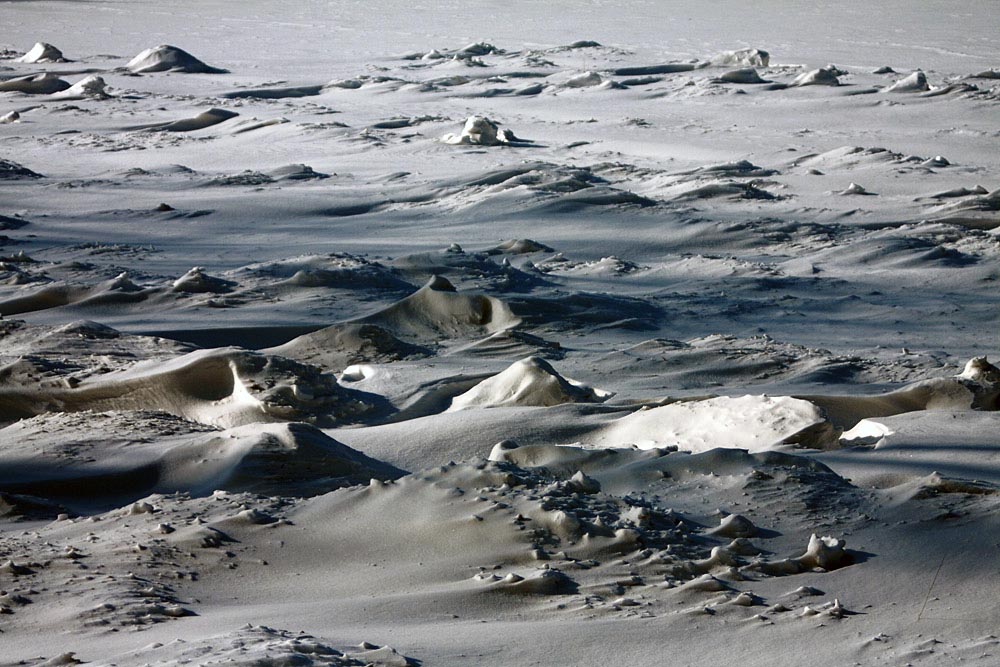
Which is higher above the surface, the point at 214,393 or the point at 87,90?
the point at 87,90

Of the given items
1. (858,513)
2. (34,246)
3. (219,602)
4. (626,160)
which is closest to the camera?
(219,602)

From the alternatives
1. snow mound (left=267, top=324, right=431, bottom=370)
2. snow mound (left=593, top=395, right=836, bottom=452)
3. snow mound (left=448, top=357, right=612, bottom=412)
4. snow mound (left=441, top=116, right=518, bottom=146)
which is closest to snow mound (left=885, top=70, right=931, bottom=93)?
snow mound (left=441, top=116, right=518, bottom=146)

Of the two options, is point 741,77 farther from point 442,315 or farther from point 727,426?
point 727,426

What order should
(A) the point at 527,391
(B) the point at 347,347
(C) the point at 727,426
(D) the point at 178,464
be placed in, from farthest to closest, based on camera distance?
(B) the point at 347,347 < (A) the point at 527,391 < (C) the point at 727,426 < (D) the point at 178,464

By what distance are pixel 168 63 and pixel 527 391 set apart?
35.6 feet

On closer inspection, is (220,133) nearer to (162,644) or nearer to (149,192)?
(149,192)

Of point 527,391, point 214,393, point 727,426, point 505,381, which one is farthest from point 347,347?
point 727,426

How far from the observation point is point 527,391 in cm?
310

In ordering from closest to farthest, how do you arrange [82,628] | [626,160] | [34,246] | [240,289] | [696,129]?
[82,628]
[240,289]
[34,246]
[626,160]
[696,129]

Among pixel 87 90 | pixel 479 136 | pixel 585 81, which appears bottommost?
pixel 479 136

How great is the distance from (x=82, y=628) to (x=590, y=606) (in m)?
0.75

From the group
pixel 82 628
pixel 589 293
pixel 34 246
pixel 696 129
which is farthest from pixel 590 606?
pixel 696 129

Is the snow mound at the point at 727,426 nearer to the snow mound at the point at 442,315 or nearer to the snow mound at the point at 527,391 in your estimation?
the snow mound at the point at 527,391

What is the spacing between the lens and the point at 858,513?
2064 mm
